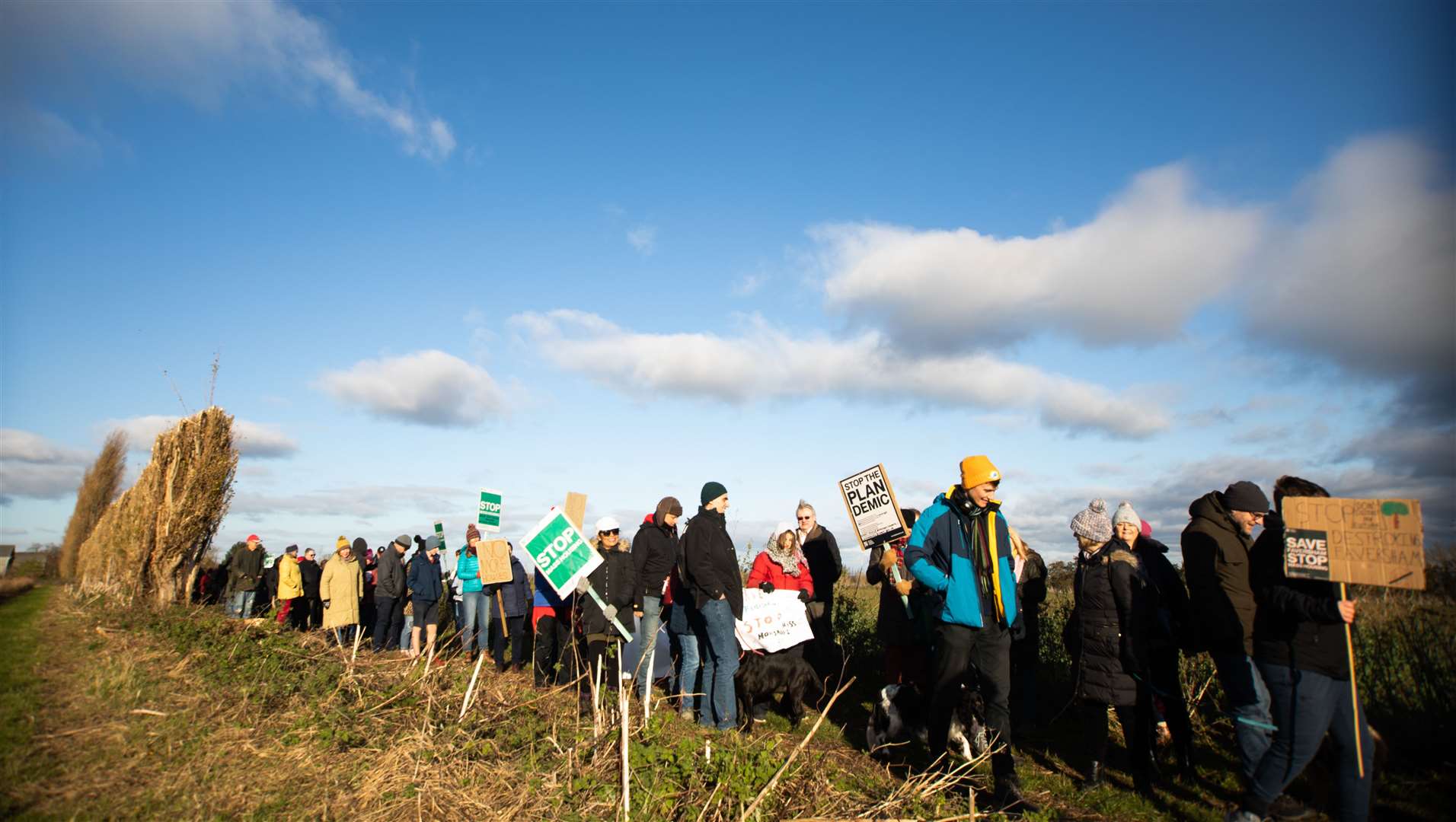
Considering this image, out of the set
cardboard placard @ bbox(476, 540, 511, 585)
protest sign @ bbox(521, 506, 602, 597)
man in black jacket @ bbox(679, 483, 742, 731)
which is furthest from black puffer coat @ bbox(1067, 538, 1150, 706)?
cardboard placard @ bbox(476, 540, 511, 585)

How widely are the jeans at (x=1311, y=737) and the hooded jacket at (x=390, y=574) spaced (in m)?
12.2

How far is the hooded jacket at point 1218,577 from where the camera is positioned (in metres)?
4.87

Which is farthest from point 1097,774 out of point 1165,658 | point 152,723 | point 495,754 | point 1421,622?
point 152,723

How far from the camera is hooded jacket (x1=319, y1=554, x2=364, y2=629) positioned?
43.7 ft

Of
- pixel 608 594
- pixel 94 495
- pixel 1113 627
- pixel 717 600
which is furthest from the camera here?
pixel 94 495

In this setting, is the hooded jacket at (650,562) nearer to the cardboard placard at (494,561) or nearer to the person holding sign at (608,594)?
the person holding sign at (608,594)

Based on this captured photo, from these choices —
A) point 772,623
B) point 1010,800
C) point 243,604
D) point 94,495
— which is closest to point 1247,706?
point 1010,800

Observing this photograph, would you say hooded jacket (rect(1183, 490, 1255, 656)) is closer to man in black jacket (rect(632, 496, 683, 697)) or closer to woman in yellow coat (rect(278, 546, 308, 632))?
man in black jacket (rect(632, 496, 683, 697))

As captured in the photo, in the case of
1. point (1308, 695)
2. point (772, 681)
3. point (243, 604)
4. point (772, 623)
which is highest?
point (1308, 695)

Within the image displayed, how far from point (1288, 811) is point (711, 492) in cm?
479

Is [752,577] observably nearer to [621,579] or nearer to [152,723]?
[621,579]

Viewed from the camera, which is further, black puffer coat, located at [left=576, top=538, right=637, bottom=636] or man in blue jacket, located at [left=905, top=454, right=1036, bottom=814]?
black puffer coat, located at [left=576, top=538, right=637, bottom=636]

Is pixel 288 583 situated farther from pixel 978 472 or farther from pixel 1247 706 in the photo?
pixel 1247 706

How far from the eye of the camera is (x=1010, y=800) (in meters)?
4.99
